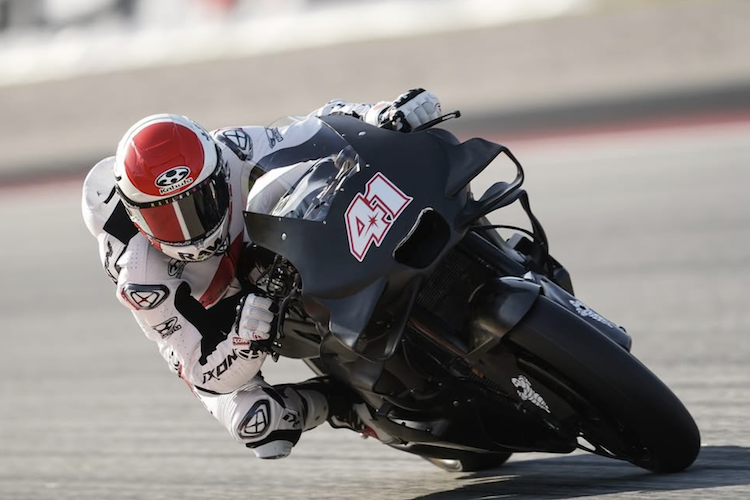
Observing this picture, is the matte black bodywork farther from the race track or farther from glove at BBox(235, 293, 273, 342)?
the race track

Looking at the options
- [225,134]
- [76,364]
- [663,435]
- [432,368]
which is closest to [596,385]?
[663,435]

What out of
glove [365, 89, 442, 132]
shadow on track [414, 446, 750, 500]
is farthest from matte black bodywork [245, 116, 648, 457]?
shadow on track [414, 446, 750, 500]

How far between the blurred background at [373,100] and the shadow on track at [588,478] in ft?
0.05

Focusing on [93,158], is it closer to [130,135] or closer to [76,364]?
[76,364]

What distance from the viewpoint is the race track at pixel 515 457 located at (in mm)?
4215

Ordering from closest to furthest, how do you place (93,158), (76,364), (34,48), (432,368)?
(432,368), (76,364), (93,158), (34,48)

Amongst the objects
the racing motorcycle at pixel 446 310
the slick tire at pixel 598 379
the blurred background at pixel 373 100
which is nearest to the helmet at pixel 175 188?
the racing motorcycle at pixel 446 310

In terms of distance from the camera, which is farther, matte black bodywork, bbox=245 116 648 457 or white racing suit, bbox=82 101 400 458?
white racing suit, bbox=82 101 400 458

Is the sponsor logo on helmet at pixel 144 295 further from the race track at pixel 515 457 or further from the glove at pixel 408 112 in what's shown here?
the race track at pixel 515 457

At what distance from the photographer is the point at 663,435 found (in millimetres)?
3260

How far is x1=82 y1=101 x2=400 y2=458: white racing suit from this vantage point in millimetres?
3713

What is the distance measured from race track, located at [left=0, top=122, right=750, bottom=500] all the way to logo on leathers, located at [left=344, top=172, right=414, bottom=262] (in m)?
1.10

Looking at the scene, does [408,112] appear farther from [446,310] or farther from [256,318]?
[256,318]

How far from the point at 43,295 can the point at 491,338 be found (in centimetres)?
702
